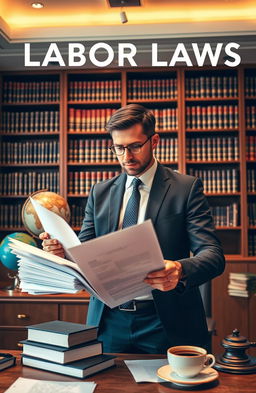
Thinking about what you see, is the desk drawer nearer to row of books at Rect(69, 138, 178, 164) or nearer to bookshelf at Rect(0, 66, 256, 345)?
bookshelf at Rect(0, 66, 256, 345)

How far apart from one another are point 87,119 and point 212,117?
1163mm

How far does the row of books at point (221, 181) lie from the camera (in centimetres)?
435

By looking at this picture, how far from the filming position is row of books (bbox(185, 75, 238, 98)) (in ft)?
14.3

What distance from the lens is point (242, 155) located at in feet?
14.1

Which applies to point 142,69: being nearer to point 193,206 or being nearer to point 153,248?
point 193,206

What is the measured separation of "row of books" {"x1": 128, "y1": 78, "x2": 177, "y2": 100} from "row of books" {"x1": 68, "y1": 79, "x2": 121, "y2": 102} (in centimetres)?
14

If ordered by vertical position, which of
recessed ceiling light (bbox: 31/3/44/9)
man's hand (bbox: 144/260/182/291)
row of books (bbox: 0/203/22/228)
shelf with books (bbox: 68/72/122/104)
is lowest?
man's hand (bbox: 144/260/182/291)

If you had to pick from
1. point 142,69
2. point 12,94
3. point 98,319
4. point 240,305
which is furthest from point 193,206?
point 12,94

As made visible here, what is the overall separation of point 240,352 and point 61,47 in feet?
11.0

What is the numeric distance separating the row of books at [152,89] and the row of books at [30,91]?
28.3 inches

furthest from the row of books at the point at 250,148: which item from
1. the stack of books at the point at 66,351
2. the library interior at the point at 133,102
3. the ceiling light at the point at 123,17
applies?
the stack of books at the point at 66,351

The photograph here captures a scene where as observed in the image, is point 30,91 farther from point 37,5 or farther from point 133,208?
point 133,208

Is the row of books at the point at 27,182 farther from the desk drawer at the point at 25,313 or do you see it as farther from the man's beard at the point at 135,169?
the man's beard at the point at 135,169

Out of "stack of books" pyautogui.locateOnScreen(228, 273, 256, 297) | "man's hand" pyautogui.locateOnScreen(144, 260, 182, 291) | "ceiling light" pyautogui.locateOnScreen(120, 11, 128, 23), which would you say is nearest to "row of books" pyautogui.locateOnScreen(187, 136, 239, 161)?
"stack of books" pyautogui.locateOnScreen(228, 273, 256, 297)
